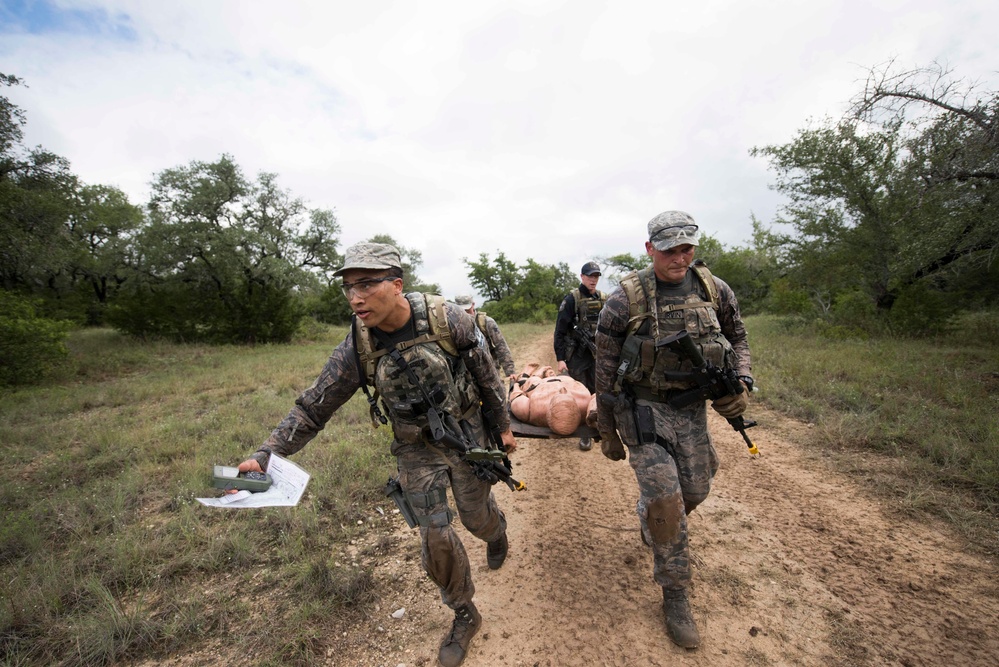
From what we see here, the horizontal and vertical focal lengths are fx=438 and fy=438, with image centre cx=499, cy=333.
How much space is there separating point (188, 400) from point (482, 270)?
32815 millimetres

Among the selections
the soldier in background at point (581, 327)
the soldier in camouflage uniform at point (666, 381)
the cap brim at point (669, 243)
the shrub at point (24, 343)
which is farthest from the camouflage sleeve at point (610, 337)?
the shrub at point (24, 343)

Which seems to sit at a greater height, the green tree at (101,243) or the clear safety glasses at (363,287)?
the green tree at (101,243)

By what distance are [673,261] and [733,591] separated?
211 centimetres

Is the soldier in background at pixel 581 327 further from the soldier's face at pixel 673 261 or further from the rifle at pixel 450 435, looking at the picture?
the rifle at pixel 450 435

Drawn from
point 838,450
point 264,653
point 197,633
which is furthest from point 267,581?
point 838,450

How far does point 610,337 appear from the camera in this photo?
2.79m

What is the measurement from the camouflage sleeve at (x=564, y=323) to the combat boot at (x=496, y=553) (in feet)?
8.15

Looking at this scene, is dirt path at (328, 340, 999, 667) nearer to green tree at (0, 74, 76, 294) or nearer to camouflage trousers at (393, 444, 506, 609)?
camouflage trousers at (393, 444, 506, 609)

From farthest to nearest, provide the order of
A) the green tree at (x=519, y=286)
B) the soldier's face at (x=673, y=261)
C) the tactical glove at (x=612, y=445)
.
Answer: the green tree at (x=519, y=286) < the tactical glove at (x=612, y=445) < the soldier's face at (x=673, y=261)

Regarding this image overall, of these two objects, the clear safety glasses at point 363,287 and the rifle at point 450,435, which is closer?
the clear safety glasses at point 363,287

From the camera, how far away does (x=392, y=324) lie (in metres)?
2.55

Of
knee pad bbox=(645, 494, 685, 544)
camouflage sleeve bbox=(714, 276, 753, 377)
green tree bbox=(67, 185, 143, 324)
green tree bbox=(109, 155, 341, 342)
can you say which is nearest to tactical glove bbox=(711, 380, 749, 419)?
camouflage sleeve bbox=(714, 276, 753, 377)

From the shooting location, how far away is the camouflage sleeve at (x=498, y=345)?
13.8 ft

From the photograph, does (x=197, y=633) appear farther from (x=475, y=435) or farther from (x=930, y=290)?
(x=930, y=290)
